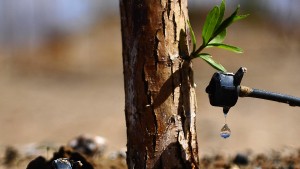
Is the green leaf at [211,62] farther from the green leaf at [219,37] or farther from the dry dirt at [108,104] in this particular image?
the dry dirt at [108,104]

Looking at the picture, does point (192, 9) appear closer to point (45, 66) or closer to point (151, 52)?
point (45, 66)

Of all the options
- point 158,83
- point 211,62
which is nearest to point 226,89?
point 211,62

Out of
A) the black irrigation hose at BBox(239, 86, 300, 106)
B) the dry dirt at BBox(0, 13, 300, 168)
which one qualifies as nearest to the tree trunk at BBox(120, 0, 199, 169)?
the black irrigation hose at BBox(239, 86, 300, 106)

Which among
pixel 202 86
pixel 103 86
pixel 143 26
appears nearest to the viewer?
pixel 143 26

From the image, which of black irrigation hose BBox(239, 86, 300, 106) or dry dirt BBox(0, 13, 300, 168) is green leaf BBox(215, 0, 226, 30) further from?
dry dirt BBox(0, 13, 300, 168)

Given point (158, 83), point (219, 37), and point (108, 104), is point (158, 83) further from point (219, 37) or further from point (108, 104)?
point (108, 104)

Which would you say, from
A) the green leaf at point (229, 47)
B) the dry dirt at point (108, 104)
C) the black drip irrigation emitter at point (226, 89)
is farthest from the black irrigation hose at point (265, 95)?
the dry dirt at point (108, 104)

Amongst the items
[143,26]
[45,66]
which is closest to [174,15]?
[143,26]
